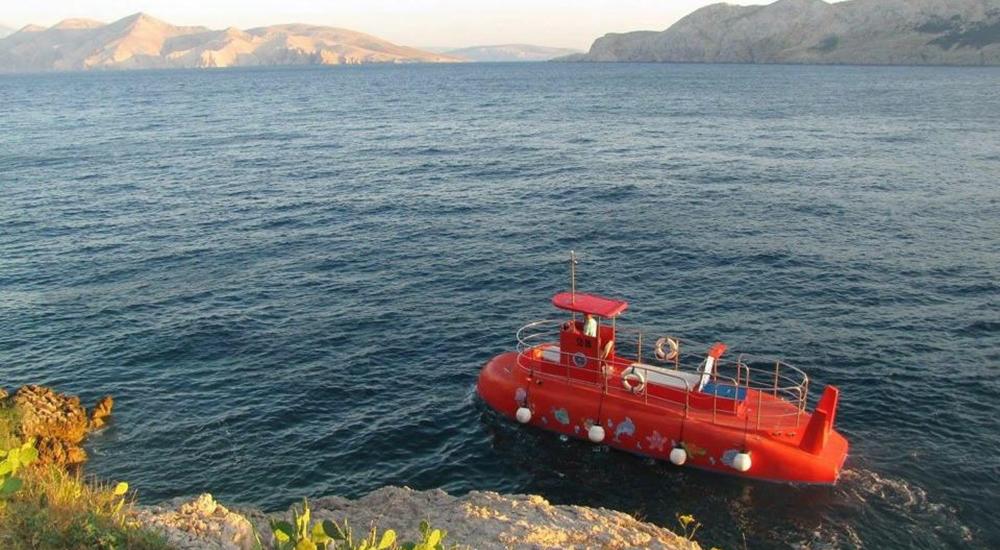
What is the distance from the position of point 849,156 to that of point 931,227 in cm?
2414

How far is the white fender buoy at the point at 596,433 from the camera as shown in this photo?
23.7m

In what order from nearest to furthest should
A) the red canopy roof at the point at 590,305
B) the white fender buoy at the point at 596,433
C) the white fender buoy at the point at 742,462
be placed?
the white fender buoy at the point at 742,462 → the white fender buoy at the point at 596,433 → the red canopy roof at the point at 590,305

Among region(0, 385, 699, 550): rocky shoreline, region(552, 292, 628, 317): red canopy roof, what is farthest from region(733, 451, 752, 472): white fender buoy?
region(552, 292, 628, 317): red canopy roof

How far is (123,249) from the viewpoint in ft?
144

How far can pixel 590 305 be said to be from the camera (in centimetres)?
2462

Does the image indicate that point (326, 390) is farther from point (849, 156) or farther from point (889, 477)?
point (849, 156)

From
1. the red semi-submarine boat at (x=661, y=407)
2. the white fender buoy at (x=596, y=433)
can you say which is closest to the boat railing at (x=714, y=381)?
the red semi-submarine boat at (x=661, y=407)

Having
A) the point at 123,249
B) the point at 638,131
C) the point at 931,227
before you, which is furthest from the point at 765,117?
the point at 123,249

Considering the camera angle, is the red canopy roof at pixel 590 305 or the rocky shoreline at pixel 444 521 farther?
the red canopy roof at pixel 590 305

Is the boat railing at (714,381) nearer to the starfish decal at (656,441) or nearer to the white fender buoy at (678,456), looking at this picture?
the starfish decal at (656,441)

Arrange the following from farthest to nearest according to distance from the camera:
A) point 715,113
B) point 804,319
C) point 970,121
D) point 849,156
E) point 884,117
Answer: point 715,113
point 884,117
point 970,121
point 849,156
point 804,319

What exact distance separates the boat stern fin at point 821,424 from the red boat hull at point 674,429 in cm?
3

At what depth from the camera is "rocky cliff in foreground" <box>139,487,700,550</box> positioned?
14.6 metres

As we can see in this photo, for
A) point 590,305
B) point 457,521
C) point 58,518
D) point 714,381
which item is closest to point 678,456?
point 714,381
